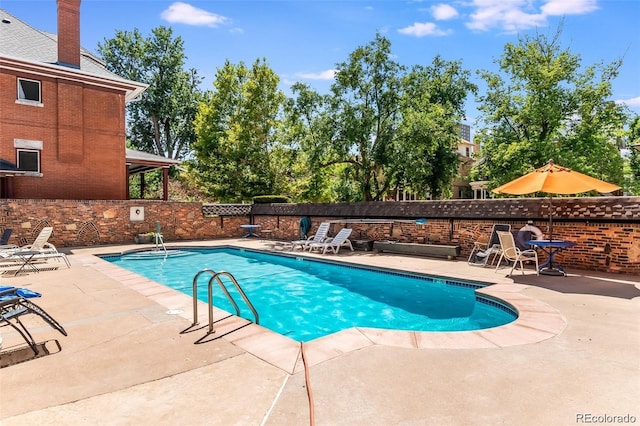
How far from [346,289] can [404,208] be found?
4.90m

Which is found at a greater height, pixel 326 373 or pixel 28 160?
pixel 28 160

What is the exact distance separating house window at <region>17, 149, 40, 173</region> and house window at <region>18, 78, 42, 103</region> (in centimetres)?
214

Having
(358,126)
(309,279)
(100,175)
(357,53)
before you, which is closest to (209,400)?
(309,279)

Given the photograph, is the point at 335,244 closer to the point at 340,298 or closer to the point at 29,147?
the point at 340,298

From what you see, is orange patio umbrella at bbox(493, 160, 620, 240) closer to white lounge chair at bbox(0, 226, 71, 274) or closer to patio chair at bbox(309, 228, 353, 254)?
patio chair at bbox(309, 228, 353, 254)

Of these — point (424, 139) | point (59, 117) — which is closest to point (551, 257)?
point (424, 139)

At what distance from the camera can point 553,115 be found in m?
18.8

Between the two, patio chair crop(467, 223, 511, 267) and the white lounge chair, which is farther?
patio chair crop(467, 223, 511, 267)

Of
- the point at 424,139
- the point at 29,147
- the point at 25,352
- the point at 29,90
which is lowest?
the point at 25,352

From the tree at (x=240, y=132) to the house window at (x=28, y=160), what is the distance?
419 inches

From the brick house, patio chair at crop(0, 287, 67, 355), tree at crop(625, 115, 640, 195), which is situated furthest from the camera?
tree at crop(625, 115, 640, 195)

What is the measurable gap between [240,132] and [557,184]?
20.1 meters

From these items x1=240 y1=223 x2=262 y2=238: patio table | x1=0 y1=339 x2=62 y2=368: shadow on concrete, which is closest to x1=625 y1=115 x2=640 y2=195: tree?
x1=240 y1=223 x2=262 y2=238: patio table

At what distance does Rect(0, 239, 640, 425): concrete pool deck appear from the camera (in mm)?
2645
